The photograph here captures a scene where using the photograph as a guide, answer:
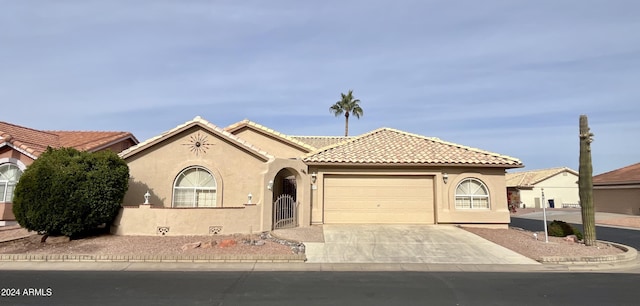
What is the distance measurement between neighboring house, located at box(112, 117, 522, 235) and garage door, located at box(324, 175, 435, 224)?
0.05 metres

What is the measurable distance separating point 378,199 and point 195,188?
327 inches

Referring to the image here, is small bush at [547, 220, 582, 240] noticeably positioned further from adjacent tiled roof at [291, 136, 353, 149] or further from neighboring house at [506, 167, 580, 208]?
neighboring house at [506, 167, 580, 208]

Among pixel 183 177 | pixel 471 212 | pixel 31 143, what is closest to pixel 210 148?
pixel 183 177

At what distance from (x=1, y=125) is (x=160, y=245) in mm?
14735

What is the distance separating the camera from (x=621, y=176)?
3269 cm

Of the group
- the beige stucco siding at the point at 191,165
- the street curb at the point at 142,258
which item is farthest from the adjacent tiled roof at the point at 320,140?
the street curb at the point at 142,258

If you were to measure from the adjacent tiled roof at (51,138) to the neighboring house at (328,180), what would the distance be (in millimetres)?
5224

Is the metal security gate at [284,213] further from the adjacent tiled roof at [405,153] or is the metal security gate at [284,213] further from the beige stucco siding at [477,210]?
the beige stucco siding at [477,210]

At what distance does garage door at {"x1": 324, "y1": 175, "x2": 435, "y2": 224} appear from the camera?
17.5 meters

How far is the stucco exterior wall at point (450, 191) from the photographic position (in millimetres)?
17141

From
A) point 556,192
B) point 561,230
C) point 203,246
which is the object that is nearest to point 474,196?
point 561,230

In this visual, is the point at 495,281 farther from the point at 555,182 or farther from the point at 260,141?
the point at 555,182

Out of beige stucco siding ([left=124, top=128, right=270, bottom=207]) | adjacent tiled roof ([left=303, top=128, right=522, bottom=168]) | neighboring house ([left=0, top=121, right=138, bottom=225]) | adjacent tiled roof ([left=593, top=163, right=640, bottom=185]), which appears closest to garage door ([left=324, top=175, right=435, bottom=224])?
adjacent tiled roof ([left=303, top=128, right=522, bottom=168])

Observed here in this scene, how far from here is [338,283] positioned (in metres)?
8.53
